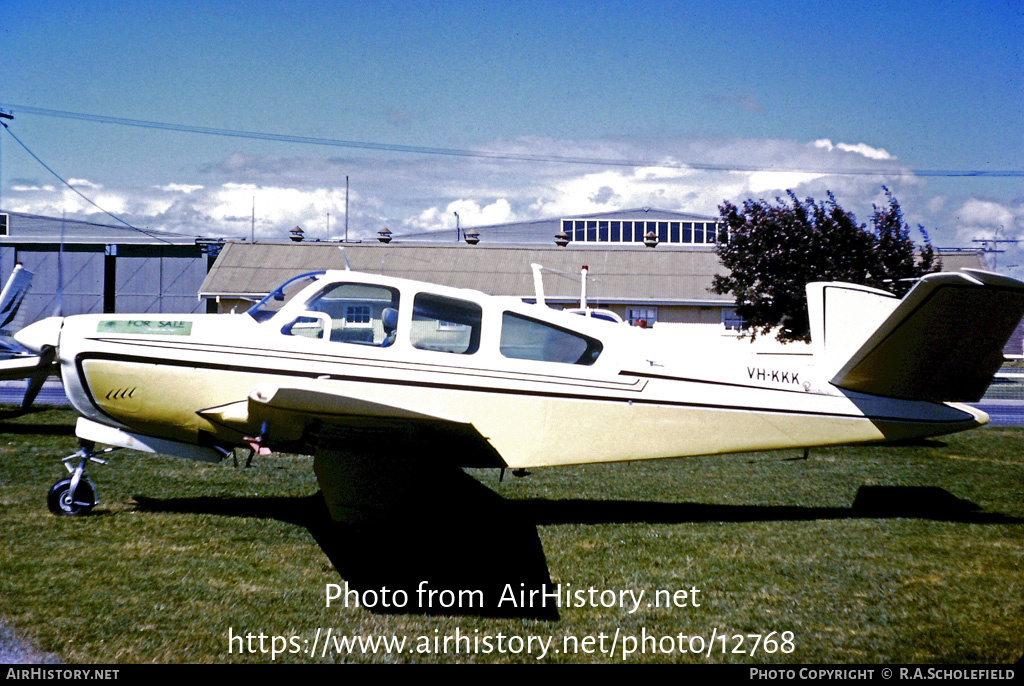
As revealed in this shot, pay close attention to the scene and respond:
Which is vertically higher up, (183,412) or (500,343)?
(500,343)

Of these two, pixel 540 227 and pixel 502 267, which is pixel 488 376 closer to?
pixel 502 267

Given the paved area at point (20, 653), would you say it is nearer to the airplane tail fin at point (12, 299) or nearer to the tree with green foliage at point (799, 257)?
the airplane tail fin at point (12, 299)

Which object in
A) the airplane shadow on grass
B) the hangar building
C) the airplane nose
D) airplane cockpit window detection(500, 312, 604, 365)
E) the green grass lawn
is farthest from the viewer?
the hangar building

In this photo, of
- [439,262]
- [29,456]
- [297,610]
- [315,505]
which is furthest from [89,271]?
[297,610]

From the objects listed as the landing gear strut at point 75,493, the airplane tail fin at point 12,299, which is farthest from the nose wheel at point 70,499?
the airplane tail fin at point 12,299

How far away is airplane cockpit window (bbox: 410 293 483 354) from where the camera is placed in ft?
19.5

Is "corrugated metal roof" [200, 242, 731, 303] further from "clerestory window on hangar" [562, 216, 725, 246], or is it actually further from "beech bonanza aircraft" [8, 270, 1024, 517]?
"clerestory window on hangar" [562, 216, 725, 246]

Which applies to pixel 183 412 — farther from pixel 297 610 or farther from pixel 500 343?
pixel 500 343

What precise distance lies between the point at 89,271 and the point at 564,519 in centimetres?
3590

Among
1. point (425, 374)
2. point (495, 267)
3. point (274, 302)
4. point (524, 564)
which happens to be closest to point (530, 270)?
point (495, 267)

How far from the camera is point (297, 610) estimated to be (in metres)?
4.69

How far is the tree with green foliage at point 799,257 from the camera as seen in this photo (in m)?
15.9

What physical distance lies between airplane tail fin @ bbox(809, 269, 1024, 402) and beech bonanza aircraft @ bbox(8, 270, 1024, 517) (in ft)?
0.05

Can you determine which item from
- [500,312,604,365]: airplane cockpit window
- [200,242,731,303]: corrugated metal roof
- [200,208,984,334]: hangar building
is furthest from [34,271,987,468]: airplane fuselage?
[200,242,731,303]: corrugated metal roof
